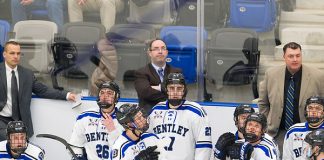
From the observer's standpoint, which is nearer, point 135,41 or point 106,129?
point 106,129

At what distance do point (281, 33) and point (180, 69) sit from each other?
3.40ft

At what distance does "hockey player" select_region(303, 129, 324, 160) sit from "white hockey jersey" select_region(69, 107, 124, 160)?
6.28 ft

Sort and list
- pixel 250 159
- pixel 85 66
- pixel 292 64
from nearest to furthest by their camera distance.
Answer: pixel 250 159 < pixel 292 64 < pixel 85 66

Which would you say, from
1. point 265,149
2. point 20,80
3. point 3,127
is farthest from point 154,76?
point 265,149

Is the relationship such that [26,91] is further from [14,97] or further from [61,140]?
[61,140]

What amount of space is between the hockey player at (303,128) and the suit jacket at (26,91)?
2.54 m


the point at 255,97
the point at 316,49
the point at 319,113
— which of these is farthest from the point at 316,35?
the point at 319,113

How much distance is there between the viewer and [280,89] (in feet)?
30.5

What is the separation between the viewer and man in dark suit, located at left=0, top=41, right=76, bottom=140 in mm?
10328

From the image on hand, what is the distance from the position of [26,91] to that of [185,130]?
1965mm

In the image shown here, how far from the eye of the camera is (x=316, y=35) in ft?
33.5

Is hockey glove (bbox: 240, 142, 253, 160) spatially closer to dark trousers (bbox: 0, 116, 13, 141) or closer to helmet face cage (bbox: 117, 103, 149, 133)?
helmet face cage (bbox: 117, 103, 149, 133)

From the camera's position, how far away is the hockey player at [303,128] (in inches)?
344

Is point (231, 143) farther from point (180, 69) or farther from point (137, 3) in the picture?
point (137, 3)
